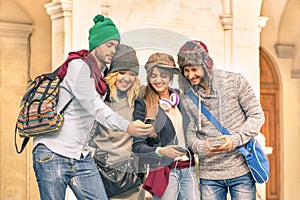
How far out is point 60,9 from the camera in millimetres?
10406

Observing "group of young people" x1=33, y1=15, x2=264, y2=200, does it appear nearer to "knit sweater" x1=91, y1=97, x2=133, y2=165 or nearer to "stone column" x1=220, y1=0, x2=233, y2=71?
"knit sweater" x1=91, y1=97, x2=133, y2=165

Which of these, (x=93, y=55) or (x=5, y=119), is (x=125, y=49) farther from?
(x=5, y=119)

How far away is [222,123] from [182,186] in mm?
532

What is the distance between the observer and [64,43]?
10.4 metres

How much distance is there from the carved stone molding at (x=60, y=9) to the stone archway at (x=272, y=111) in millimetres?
4993

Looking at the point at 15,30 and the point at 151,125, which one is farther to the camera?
the point at 15,30

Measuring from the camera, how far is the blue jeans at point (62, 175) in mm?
6215

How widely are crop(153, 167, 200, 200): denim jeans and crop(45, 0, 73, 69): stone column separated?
4029 millimetres

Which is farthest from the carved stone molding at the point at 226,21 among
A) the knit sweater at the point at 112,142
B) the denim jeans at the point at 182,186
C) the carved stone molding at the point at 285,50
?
the denim jeans at the point at 182,186

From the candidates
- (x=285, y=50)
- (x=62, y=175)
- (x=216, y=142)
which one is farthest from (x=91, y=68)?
(x=285, y=50)

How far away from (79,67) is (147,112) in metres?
0.56

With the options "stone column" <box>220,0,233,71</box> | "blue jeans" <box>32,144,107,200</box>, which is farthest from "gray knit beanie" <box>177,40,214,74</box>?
"stone column" <box>220,0,233,71</box>

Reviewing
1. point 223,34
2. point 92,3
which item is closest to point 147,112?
point 92,3

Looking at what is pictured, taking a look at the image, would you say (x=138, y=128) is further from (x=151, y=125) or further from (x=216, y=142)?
(x=216, y=142)
